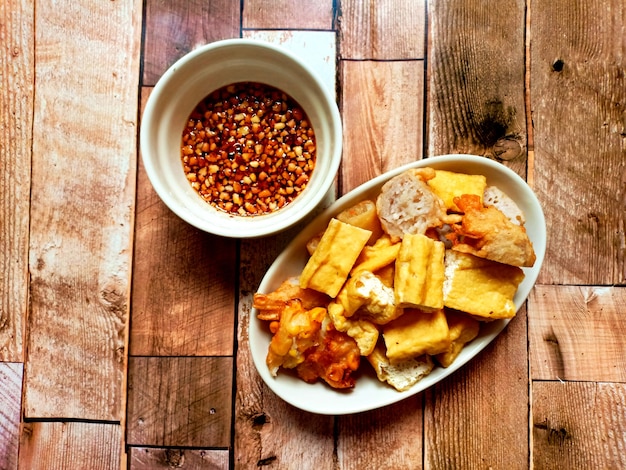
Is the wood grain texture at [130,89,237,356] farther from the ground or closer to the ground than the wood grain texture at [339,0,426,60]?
closer to the ground

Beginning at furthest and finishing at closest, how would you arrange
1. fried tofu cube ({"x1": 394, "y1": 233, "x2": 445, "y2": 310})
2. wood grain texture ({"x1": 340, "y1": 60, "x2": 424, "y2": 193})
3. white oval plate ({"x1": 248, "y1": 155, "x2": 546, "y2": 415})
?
1. wood grain texture ({"x1": 340, "y1": 60, "x2": 424, "y2": 193})
2. white oval plate ({"x1": 248, "y1": 155, "x2": 546, "y2": 415})
3. fried tofu cube ({"x1": 394, "y1": 233, "x2": 445, "y2": 310})

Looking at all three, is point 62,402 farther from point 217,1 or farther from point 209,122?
point 217,1

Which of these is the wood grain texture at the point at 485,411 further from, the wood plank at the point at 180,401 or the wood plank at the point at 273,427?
the wood plank at the point at 180,401

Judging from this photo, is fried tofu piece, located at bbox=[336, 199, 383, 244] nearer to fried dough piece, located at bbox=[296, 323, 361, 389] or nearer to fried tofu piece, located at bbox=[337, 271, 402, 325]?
fried tofu piece, located at bbox=[337, 271, 402, 325]

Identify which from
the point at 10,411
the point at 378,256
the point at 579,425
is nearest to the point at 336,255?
the point at 378,256

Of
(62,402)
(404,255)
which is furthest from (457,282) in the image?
(62,402)

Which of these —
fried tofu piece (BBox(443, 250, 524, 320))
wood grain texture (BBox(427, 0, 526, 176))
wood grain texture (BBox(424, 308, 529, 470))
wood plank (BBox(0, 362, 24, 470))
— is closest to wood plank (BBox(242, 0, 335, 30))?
wood grain texture (BBox(427, 0, 526, 176))

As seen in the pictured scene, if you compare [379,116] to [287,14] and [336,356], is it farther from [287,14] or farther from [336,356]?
[336,356]

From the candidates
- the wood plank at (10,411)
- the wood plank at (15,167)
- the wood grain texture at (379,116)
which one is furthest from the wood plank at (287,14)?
the wood plank at (10,411)
